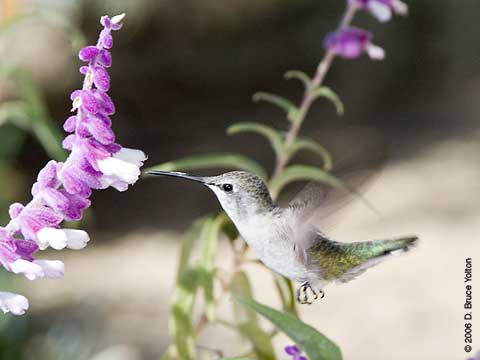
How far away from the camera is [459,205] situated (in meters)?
6.25

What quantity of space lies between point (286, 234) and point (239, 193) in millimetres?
→ 76

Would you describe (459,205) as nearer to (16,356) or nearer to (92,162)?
(16,356)

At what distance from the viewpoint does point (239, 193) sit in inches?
36.6

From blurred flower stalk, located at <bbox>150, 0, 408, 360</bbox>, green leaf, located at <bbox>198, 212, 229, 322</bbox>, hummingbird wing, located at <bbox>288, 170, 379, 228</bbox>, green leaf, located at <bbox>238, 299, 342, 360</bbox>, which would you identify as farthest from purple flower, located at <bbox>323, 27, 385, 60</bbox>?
green leaf, located at <bbox>238, 299, 342, 360</bbox>

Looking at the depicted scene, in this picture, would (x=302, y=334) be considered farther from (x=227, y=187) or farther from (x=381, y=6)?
(x=381, y=6)

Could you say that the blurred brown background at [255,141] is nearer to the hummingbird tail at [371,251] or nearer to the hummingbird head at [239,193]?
the hummingbird tail at [371,251]

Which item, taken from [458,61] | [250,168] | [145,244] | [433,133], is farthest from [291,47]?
[250,168]

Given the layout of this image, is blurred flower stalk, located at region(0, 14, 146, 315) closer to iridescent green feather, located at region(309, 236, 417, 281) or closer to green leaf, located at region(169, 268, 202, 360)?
iridescent green feather, located at region(309, 236, 417, 281)

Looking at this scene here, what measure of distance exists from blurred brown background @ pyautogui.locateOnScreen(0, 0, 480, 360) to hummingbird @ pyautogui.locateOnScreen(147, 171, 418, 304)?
2.42m

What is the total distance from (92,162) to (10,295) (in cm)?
16

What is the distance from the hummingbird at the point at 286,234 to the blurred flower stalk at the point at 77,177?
13cm

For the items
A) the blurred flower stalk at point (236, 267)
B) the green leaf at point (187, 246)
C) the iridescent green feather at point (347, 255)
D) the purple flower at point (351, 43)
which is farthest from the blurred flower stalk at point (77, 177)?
the purple flower at point (351, 43)

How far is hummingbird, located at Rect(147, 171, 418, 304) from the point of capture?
3.02 ft

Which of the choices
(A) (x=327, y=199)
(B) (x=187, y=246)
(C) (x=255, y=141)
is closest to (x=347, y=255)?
(A) (x=327, y=199)
